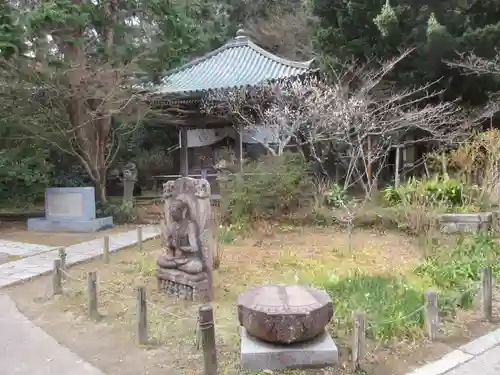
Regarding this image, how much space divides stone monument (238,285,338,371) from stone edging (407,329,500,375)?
2.42 feet

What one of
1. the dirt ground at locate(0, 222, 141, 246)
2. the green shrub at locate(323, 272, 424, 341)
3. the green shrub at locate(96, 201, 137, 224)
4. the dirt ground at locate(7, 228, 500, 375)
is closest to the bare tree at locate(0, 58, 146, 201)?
the green shrub at locate(96, 201, 137, 224)

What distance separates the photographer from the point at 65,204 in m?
10.6

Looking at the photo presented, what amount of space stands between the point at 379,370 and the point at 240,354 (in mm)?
1040

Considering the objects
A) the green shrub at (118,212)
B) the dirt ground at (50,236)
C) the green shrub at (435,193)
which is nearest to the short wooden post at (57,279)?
the dirt ground at (50,236)

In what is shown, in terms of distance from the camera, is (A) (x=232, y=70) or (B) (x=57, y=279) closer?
(B) (x=57, y=279)

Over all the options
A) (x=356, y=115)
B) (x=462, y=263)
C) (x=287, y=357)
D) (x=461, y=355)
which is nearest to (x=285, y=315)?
(x=287, y=357)

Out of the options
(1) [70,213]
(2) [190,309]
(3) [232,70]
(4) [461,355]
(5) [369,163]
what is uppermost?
(3) [232,70]

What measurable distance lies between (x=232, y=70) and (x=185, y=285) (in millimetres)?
12197

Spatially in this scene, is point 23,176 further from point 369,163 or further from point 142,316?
point 142,316

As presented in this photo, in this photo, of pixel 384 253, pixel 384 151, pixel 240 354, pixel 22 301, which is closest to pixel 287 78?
pixel 384 151

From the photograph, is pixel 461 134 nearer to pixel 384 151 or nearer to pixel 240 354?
pixel 384 151

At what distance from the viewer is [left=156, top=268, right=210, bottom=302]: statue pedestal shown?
5.20 m

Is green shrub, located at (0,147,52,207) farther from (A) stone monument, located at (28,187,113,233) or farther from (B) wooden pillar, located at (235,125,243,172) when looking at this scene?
(B) wooden pillar, located at (235,125,243,172)

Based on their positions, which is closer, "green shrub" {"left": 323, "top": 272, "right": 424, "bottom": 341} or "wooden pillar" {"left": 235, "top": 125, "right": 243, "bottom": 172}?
"green shrub" {"left": 323, "top": 272, "right": 424, "bottom": 341}
